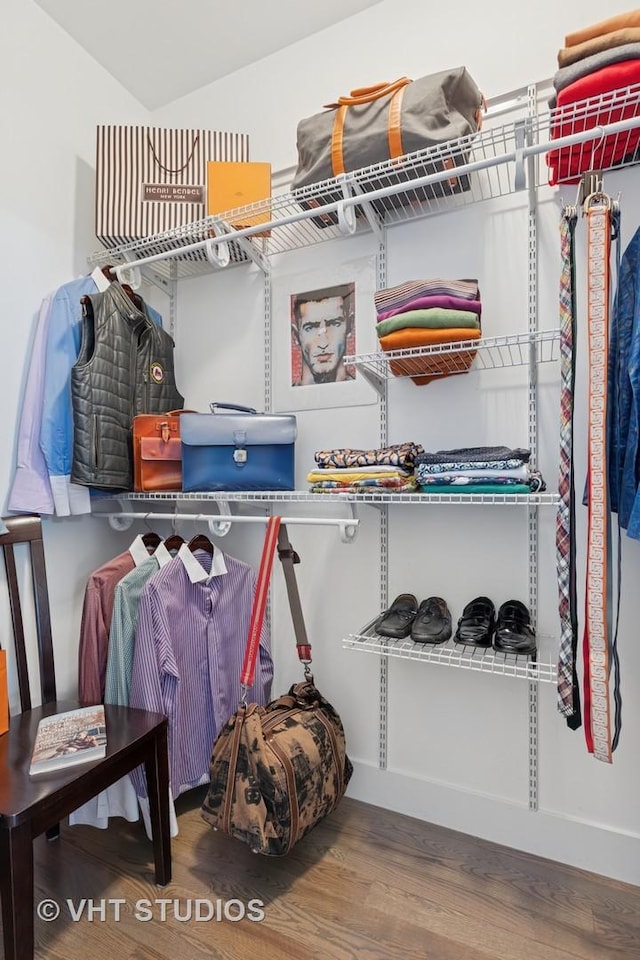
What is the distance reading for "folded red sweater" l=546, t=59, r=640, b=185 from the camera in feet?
3.82

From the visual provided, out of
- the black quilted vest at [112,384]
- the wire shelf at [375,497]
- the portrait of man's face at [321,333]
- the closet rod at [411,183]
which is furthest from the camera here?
the portrait of man's face at [321,333]

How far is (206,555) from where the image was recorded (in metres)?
1.75

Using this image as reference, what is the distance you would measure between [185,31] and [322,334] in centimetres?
122

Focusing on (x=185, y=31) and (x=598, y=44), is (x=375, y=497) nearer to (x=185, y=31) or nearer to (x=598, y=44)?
(x=598, y=44)

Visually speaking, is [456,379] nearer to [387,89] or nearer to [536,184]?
[536,184]

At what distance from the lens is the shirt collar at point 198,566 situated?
164 cm

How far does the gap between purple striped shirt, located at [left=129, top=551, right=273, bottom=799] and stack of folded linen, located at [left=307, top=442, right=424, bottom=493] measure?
20.2 inches

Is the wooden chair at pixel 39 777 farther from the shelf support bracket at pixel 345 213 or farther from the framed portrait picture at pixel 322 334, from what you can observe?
the shelf support bracket at pixel 345 213

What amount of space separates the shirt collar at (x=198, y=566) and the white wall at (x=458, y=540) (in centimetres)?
27

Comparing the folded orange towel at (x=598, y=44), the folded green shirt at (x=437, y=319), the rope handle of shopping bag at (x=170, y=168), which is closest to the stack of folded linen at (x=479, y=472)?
the folded green shirt at (x=437, y=319)

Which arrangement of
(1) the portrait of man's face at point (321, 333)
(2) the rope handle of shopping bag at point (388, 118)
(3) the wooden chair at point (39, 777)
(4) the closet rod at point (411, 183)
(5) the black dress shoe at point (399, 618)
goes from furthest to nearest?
(1) the portrait of man's face at point (321, 333)
(5) the black dress shoe at point (399, 618)
(2) the rope handle of shopping bag at point (388, 118)
(4) the closet rod at point (411, 183)
(3) the wooden chair at point (39, 777)

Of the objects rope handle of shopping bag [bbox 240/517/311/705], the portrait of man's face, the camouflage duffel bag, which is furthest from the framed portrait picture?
the camouflage duffel bag

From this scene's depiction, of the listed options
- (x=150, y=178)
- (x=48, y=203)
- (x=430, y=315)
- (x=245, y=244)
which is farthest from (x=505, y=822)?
(x=48, y=203)

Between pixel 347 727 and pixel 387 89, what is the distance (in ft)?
6.61
